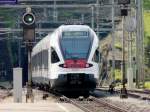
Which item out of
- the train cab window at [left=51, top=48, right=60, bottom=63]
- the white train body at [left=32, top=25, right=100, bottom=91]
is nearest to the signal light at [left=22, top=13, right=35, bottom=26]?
the white train body at [left=32, top=25, right=100, bottom=91]

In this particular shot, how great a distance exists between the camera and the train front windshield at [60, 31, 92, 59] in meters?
34.0

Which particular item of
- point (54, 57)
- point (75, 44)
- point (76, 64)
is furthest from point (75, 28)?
point (76, 64)

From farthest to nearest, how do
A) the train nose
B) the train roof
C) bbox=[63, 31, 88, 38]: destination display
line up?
the train roof, bbox=[63, 31, 88, 38]: destination display, the train nose

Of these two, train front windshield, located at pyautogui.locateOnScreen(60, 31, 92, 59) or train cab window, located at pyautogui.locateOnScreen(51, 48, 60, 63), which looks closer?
train front windshield, located at pyautogui.locateOnScreen(60, 31, 92, 59)

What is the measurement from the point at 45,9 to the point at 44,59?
28771 millimetres

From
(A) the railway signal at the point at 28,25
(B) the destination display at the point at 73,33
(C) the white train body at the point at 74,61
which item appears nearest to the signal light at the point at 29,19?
(A) the railway signal at the point at 28,25

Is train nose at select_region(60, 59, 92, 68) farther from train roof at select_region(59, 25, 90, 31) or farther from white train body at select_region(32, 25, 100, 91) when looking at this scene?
train roof at select_region(59, 25, 90, 31)

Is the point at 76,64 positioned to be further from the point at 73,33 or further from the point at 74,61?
the point at 73,33

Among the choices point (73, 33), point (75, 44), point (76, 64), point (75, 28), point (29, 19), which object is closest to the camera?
point (29, 19)

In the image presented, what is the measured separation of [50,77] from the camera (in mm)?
35688

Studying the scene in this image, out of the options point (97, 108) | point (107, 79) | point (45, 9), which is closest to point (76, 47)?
point (97, 108)

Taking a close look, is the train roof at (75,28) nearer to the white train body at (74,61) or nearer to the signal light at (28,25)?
the white train body at (74,61)

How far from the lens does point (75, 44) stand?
34.5 metres

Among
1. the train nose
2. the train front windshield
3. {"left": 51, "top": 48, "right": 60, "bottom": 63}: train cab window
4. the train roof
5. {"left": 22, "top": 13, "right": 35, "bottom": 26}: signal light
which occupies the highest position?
{"left": 22, "top": 13, "right": 35, "bottom": 26}: signal light
